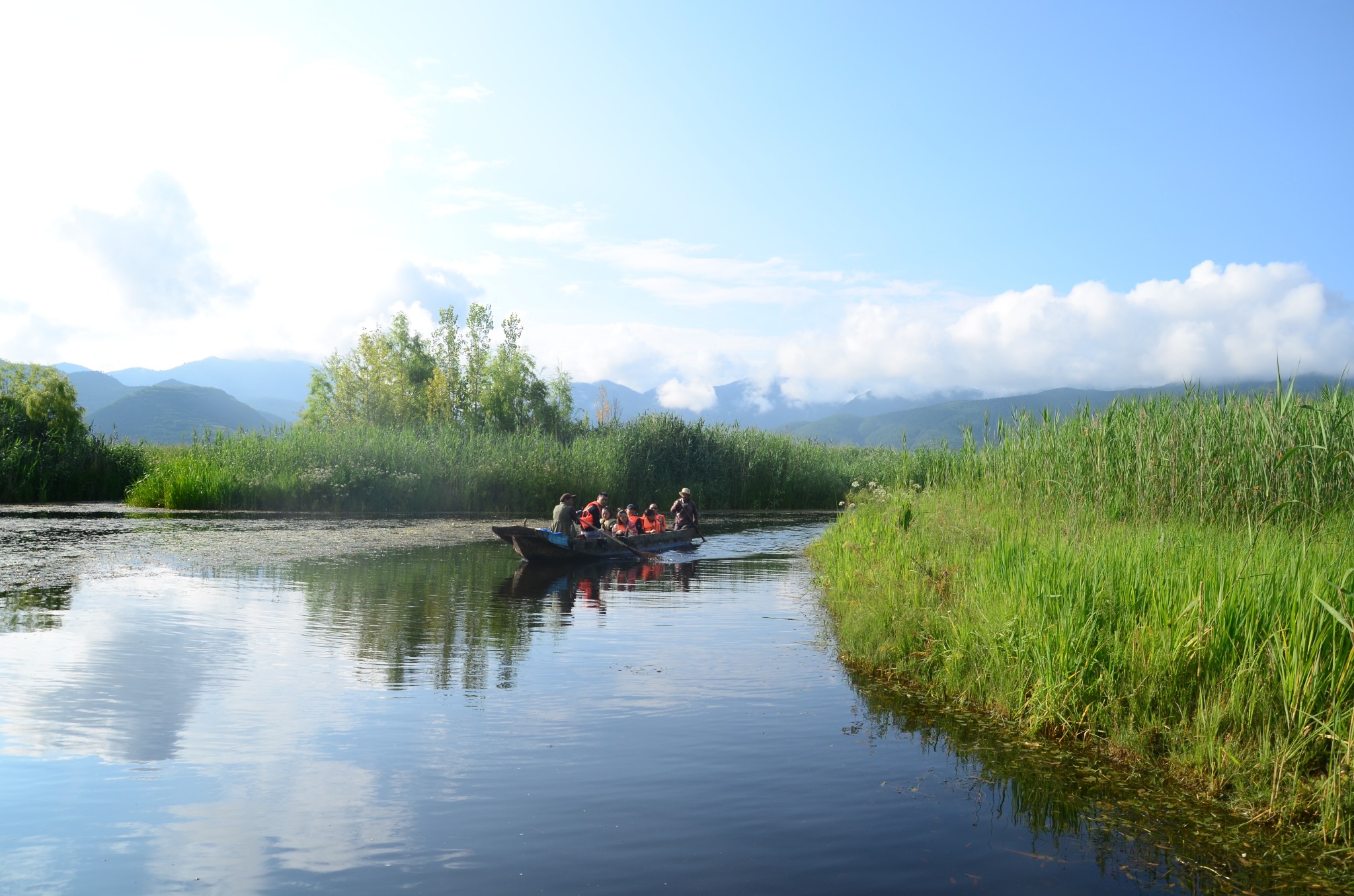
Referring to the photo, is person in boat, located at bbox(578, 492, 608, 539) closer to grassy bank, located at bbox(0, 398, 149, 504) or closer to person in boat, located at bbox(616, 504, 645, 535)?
person in boat, located at bbox(616, 504, 645, 535)

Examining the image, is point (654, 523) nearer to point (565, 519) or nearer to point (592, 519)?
point (592, 519)

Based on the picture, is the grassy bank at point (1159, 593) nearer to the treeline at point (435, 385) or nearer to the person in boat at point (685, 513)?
the person in boat at point (685, 513)

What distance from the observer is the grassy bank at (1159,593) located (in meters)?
6.62

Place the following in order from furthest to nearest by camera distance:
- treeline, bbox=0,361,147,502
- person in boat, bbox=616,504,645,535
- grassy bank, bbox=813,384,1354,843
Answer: treeline, bbox=0,361,147,502 → person in boat, bbox=616,504,645,535 → grassy bank, bbox=813,384,1354,843

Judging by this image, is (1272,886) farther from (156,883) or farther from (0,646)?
(0,646)

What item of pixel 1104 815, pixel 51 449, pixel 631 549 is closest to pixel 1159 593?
pixel 1104 815

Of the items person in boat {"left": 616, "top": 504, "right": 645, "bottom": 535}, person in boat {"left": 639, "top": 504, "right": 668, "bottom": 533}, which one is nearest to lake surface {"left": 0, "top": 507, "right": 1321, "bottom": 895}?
person in boat {"left": 616, "top": 504, "right": 645, "bottom": 535}

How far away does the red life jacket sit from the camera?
23.4m

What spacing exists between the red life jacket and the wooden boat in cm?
57

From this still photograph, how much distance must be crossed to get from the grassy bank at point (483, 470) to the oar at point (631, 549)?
8530 mm

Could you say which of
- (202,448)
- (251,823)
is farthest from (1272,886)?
(202,448)

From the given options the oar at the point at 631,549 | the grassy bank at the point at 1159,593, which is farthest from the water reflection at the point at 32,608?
the oar at the point at 631,549

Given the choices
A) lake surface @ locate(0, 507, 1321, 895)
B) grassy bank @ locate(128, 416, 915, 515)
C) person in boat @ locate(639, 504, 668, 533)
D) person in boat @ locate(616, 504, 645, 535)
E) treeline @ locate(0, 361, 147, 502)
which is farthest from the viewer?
treeline @ locate(0, 361, 147, 502)

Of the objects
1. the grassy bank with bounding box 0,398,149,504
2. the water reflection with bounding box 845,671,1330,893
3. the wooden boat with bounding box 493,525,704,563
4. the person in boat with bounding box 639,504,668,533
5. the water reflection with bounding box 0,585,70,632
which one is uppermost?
the grassy bank with bounding box 0,398,149,504
